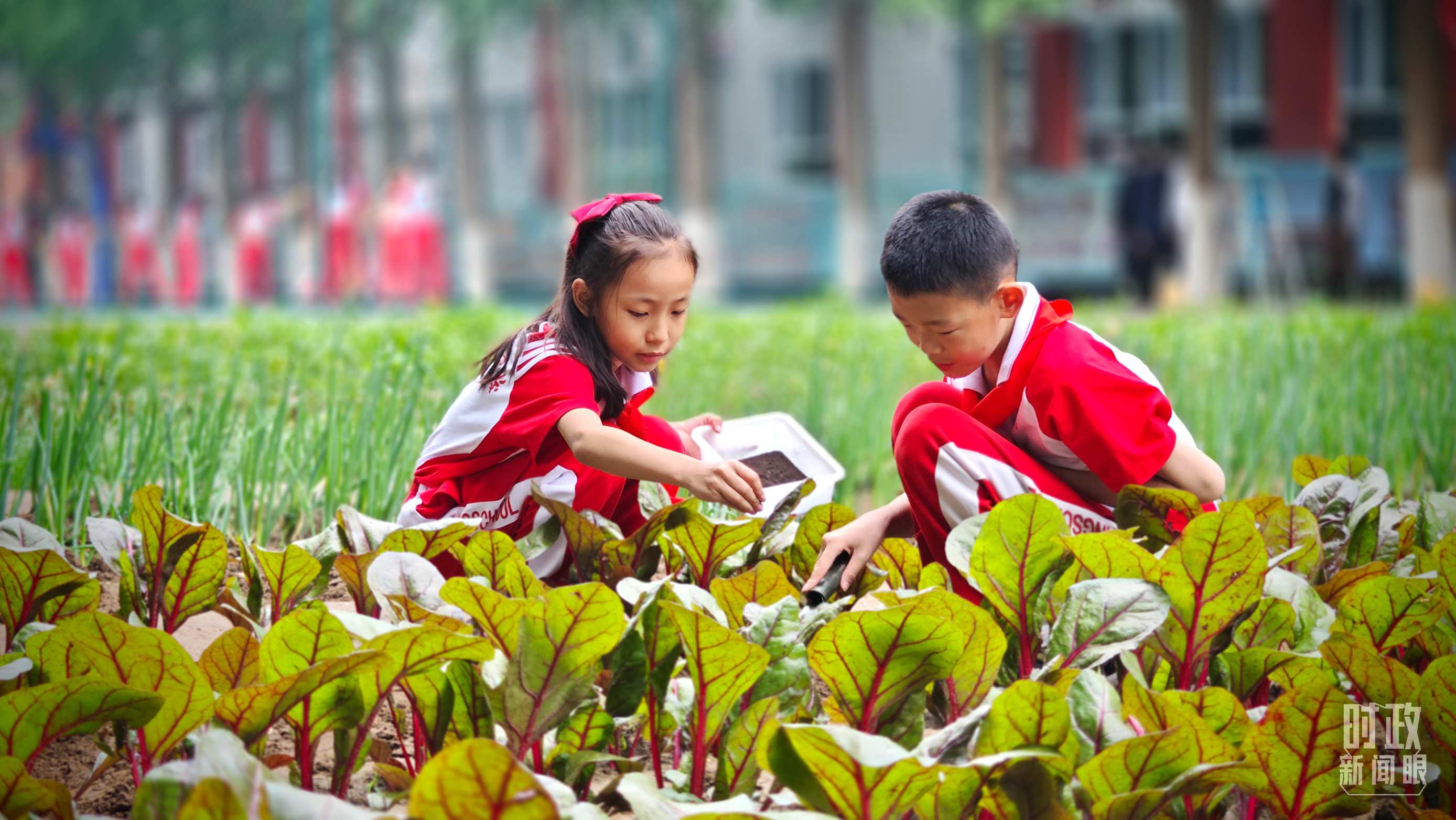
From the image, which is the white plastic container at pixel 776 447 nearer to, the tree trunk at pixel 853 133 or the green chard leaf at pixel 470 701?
the green chard leaf at pixel 470 701

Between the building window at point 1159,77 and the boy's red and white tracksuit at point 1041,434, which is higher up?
the building window at point 1159,77

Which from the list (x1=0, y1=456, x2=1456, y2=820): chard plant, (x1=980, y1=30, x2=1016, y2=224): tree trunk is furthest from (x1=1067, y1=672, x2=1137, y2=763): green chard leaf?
(x1=980, y1=30, x2=1016, y2=224): tree trunk

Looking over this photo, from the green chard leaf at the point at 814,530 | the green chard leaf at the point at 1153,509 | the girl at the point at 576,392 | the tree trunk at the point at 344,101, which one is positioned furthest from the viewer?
the tree trunk at the point at 344,101

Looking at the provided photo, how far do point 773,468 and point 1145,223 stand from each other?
11031 mm

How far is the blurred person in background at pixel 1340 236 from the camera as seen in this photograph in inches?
548

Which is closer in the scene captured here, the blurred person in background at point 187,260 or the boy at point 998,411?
the boy at point 998,411

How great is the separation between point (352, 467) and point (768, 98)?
22.5m

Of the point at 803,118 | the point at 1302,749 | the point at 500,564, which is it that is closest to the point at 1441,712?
the point at 1302,749

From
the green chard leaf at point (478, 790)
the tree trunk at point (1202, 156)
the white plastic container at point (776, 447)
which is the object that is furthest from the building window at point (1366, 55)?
the green chard leaf at point (478, 790)

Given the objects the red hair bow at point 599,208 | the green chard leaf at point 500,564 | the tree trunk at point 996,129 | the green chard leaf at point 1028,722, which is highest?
the tree trunk at point 996,129

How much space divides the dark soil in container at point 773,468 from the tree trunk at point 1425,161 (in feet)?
36.8

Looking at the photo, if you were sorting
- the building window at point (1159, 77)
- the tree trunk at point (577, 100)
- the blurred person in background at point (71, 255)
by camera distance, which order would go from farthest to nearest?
the blurred person in background at point (71, 255)
the tree trunk at point (577, 100)
the building window at point (1159, 77)

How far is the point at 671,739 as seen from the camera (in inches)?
64.4

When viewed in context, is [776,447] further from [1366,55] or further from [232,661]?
[1366,55]
